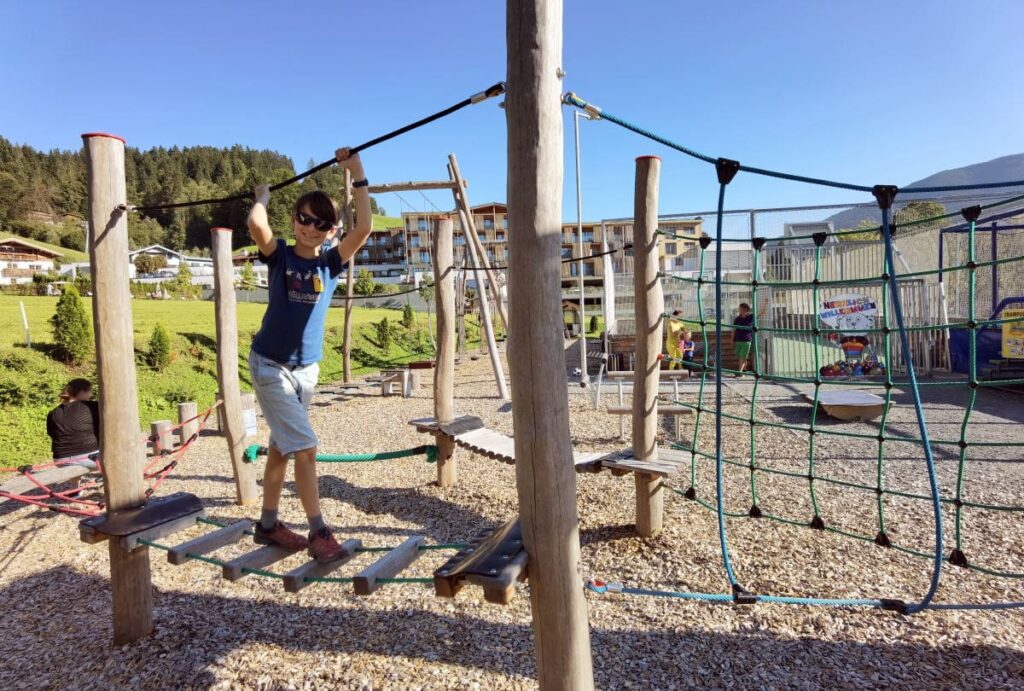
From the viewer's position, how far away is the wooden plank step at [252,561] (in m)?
2.39

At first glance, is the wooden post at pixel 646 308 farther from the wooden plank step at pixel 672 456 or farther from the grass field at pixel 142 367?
the grass field at pixel 142 367

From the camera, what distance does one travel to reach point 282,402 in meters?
2.44

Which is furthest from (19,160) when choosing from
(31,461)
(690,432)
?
(690,432)

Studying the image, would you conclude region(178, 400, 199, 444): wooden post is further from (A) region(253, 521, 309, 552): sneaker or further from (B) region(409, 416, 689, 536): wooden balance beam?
(A) region(253, 521, 309, 552): sneaker

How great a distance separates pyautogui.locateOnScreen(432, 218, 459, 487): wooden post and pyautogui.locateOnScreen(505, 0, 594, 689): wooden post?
308cm

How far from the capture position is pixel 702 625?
2.97 meters

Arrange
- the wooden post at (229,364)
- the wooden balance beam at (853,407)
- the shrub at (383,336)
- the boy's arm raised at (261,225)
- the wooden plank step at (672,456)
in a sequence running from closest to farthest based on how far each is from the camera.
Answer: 1. the boy's arm raised at (261,225)
2. the wooden plank step at (672,456)
3. the wooden post at (229,364)
4. the wooden balance beam at (853,407)
5. the shrub at (383,336)

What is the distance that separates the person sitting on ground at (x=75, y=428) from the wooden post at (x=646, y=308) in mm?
4514

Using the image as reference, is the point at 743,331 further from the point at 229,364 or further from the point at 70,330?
the point at 70,330

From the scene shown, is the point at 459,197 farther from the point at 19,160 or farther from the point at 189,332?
the point at 19,160

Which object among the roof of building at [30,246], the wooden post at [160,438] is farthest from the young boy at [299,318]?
the roof of building at [30,246]

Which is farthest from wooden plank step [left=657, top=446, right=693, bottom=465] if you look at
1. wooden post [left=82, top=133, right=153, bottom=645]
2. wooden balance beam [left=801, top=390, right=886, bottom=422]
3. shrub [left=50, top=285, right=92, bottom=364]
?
shrub [left=50, top=285, right=92, bottom=364]

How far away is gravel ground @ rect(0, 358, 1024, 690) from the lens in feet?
8.73

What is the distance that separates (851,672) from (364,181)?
116 inches
